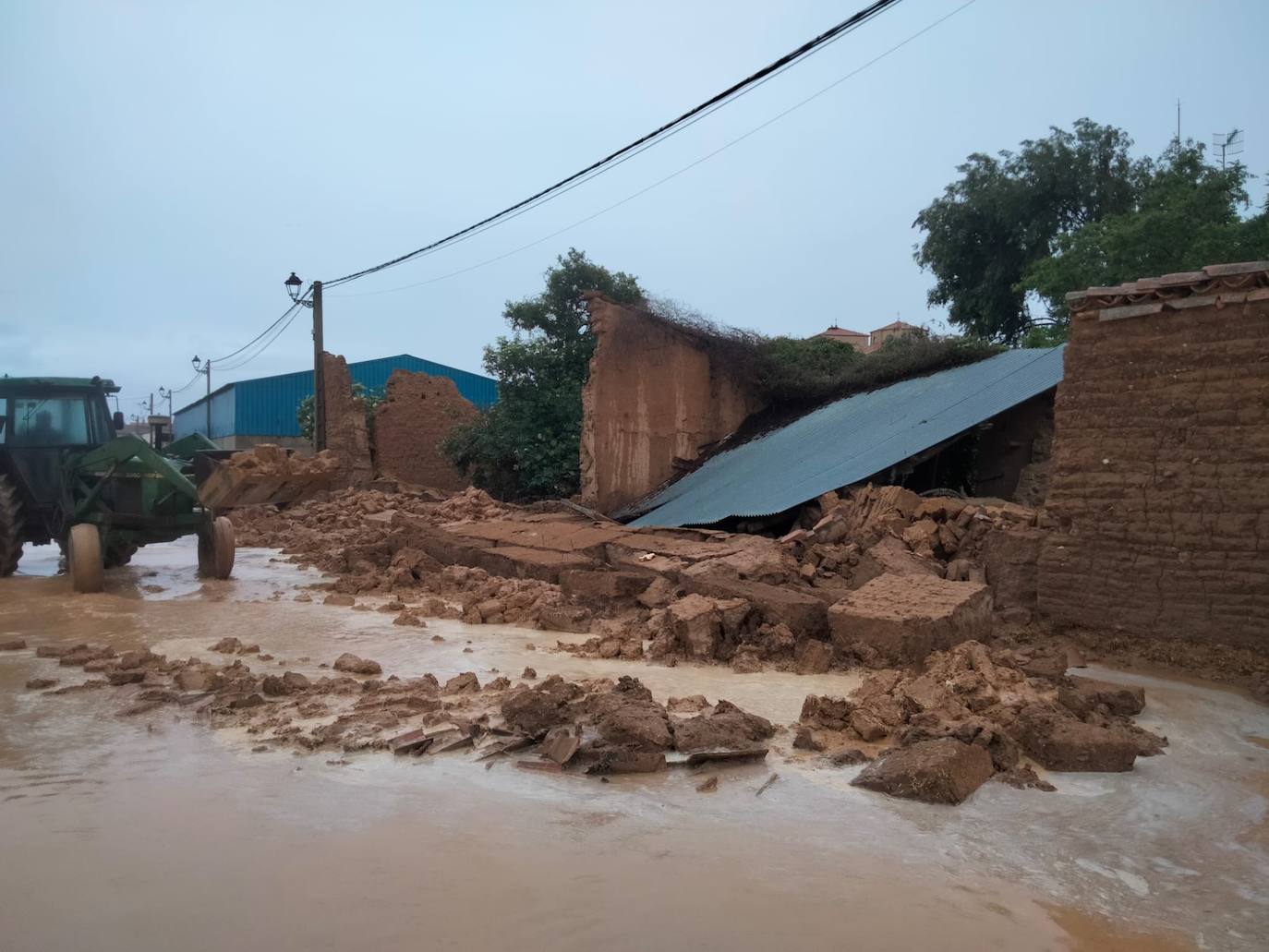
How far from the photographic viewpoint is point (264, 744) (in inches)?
193

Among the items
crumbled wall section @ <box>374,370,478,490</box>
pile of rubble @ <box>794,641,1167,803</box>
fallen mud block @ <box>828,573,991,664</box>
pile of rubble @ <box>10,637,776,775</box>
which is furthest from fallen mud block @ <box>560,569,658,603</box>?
crumbled wall section @ <box>374,370,478,490</box>

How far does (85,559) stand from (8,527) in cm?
155

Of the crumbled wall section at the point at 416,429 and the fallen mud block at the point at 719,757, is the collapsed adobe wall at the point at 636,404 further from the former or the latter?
the fallen mud block at the point at 719,757

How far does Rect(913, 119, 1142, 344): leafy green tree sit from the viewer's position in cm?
2442

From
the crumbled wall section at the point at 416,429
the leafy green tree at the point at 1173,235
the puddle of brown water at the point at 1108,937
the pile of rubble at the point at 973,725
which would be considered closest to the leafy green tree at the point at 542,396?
the crumbled wall section at the point at 416,429

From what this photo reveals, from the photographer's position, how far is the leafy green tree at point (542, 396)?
17984mm

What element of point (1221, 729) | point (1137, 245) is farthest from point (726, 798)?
point (1137, 245)

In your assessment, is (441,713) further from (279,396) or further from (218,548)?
(279,396)

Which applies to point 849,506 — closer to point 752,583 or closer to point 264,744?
point 752,583

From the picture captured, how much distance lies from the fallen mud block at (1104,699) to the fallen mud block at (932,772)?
3.90 feet

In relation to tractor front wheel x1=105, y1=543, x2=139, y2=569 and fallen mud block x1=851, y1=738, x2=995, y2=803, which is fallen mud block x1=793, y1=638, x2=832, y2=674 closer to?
fallen mud block x1=851, y1=738, x2=995, y2=803

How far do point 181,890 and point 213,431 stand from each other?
41.3 meters

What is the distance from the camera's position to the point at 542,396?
18.2 m

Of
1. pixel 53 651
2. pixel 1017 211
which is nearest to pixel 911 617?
pixel 53 651
